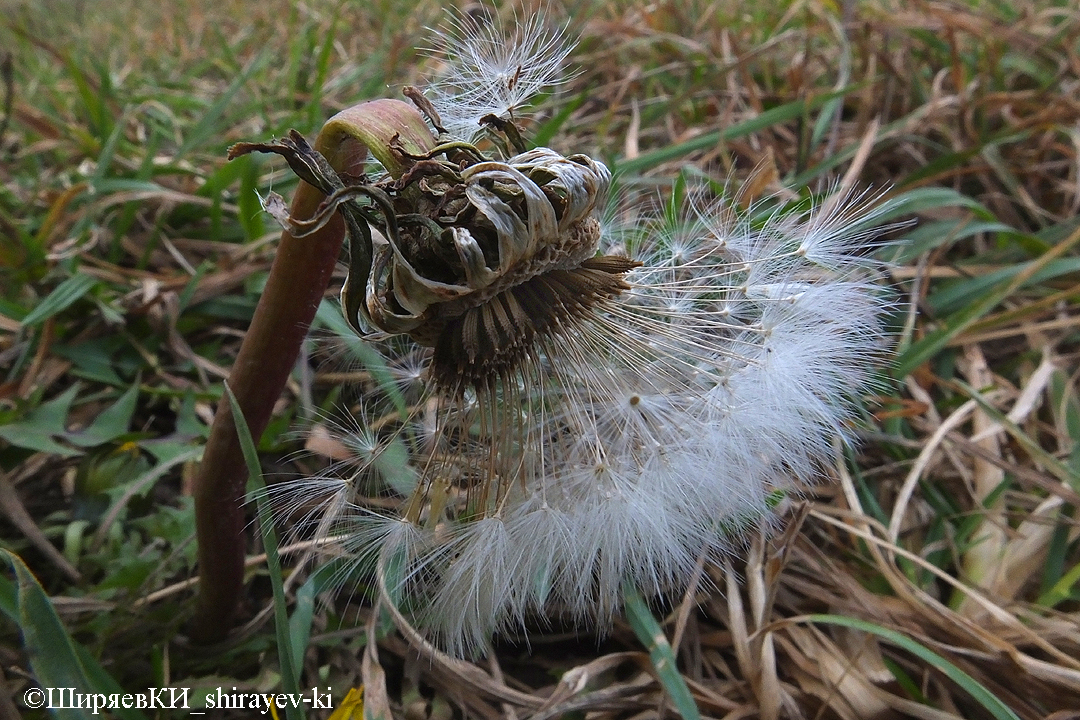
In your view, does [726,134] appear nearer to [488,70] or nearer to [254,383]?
[488,70]

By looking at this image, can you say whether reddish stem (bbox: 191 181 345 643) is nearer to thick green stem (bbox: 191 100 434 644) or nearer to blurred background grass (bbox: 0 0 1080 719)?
thick green stem (bbox: 191 100 434 644)

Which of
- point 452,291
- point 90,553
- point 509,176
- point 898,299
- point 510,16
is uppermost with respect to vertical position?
point 510,16

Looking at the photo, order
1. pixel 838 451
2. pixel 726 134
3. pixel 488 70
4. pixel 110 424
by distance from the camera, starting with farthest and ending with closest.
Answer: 1. pixel 726 134
2. pixel 110 424
3. pixel 838 451
4. pixel 488 70

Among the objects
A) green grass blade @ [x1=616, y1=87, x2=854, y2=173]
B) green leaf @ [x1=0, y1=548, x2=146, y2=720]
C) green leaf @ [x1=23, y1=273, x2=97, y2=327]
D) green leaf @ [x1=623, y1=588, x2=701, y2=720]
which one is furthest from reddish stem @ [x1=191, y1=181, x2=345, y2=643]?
green grass blade @ [x1=616, y1=87, x2=854, y2=173]

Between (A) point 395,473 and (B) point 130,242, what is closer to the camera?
(A) point 395,473

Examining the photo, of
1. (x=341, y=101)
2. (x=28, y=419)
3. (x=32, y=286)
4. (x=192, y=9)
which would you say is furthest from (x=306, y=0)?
(x=28, y=419)

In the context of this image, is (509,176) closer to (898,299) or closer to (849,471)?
(849,471)

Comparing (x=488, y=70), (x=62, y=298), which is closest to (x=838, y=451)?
(x=488, y=70)
